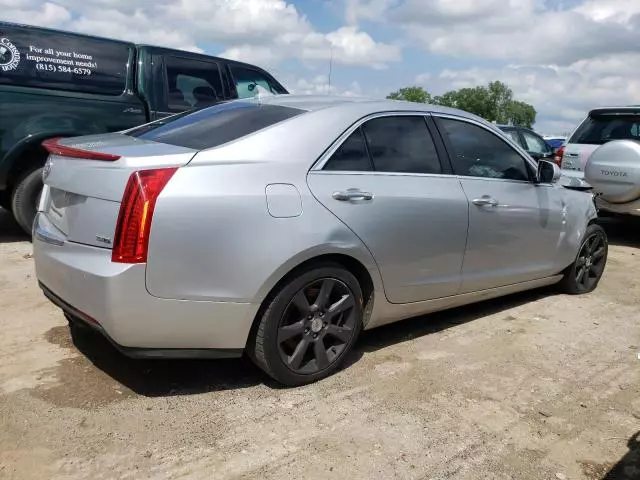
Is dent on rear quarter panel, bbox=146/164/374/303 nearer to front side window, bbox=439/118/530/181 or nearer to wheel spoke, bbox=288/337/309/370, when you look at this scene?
wheel spoke, bbox=288/337/309/370

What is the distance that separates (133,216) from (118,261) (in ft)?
0.72

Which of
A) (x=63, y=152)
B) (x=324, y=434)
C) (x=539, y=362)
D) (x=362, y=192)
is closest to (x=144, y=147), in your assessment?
(x=63, y=152)

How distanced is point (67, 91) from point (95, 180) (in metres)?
3.53

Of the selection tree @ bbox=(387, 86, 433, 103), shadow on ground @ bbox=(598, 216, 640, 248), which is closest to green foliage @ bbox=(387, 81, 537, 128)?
tree @ bbox=(387, 86, 433, 103)

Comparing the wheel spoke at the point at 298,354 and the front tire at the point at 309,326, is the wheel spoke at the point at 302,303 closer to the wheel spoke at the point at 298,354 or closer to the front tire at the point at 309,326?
the front tire at the point at 309,326

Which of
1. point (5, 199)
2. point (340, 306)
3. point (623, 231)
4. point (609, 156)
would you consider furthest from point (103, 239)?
point (623, 231)

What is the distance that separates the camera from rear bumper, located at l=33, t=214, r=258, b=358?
9.18 feet

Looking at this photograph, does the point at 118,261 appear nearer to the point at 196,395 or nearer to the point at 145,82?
the point at 196,395

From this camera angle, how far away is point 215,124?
3.53 m

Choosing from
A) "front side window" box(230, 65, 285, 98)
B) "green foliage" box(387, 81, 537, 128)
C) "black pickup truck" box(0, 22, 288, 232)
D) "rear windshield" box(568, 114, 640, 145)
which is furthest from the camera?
"green foliage" box(387, 81, 537, 128)

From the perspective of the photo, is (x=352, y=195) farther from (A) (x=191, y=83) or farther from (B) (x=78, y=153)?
(A) (x=191, y=83)

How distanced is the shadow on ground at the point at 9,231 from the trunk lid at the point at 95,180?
3.53 meters

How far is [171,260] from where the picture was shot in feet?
9.25

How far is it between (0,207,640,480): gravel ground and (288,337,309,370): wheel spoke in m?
0.17
